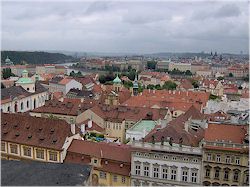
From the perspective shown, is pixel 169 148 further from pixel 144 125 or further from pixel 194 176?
pixel 144 125

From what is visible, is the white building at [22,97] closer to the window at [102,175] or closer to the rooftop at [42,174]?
the window at [102,175]

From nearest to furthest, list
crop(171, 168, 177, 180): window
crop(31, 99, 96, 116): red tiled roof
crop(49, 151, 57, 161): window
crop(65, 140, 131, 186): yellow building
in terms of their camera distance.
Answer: crop(171, 168, 177, 180): window
crop(65, 140, 131, 186): yellow building
crop(49, 151, 57, 161): window
crop(31, 99, 96, 116): red tiled roof

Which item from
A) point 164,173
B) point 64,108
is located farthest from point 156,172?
point 64,108

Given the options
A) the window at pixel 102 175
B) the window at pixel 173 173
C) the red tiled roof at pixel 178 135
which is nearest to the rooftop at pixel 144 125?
the red tiled roof at pixel 178 135

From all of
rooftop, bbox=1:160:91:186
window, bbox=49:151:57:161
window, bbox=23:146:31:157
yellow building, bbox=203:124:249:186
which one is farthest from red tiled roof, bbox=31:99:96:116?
rooftop, bbox=1:160:91:186

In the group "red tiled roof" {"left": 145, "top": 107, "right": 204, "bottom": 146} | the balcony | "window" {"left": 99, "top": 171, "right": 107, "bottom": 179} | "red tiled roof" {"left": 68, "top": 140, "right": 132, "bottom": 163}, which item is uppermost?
"red tiled roof" {"left": 145, "top": 107, "right": 204, "bottom": 146}

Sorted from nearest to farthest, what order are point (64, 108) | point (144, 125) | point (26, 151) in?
point (26, 151), point (144, 125), point (64, 108)

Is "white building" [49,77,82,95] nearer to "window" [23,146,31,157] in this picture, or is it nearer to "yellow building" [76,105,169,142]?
"yellow building" [76,105,169,142]
